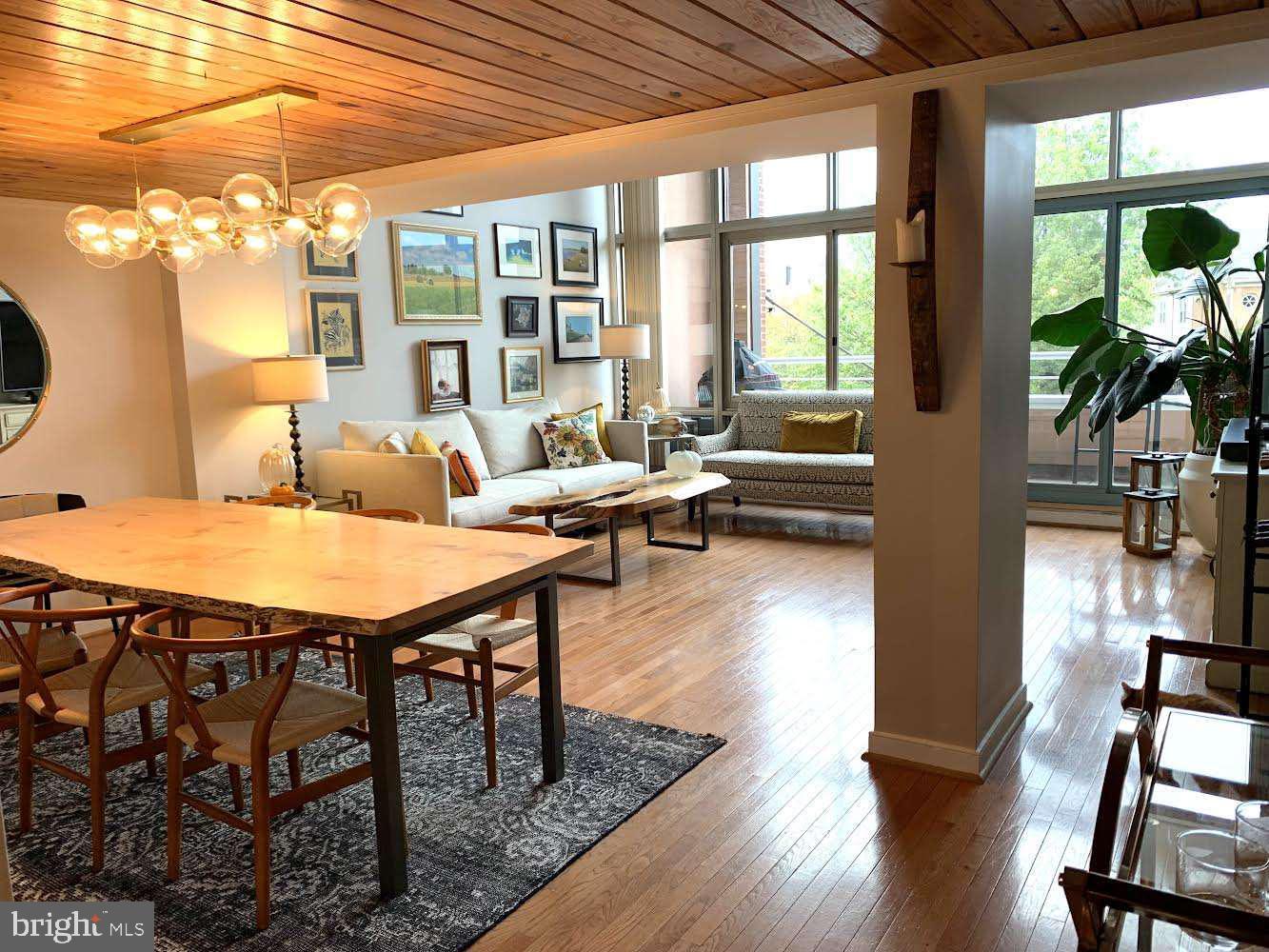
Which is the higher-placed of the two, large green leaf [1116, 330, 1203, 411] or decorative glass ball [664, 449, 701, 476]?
large green leaf [1116, 330, 1203, 411]

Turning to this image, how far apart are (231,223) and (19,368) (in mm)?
2455

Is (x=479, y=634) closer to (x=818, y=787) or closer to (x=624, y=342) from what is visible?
(x=818, y=787)

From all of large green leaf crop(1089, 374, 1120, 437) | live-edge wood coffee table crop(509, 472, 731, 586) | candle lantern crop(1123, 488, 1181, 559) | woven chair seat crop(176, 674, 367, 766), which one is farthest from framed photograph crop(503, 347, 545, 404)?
woven chair seat crop(176, 674, 367, 766)

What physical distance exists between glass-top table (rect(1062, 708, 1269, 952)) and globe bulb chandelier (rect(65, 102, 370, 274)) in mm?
2632

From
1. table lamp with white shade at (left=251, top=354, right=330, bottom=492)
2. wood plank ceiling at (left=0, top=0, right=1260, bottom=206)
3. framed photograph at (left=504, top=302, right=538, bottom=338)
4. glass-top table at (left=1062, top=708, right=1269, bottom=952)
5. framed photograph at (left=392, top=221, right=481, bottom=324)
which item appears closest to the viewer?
glass-top table at (left=1062, top=708, right=1269, bottom=952)

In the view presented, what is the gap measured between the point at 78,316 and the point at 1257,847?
216 inches

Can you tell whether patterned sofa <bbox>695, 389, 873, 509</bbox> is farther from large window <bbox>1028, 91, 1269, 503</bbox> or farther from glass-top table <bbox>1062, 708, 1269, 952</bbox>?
glass-top table <bbox>1062, 708, 1269, 952</bbox>

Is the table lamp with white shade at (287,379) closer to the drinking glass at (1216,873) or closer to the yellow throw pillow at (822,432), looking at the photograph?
the yellow throw pillow at (822,432)

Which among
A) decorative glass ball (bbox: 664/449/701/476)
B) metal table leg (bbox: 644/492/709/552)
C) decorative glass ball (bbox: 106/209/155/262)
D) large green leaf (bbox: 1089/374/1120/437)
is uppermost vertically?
decorative glass ball (bbox: 106/209/155/262)

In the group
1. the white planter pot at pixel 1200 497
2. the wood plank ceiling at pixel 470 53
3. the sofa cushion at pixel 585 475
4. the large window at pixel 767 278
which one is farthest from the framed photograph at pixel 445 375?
the white planter pot at pixel 1200 497

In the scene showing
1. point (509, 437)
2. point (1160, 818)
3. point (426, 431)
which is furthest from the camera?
point (509, 437)

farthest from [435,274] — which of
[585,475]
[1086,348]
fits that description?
[1086,348]

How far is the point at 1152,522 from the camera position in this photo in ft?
19.1

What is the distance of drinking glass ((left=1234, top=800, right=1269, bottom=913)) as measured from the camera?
1.50 meters
